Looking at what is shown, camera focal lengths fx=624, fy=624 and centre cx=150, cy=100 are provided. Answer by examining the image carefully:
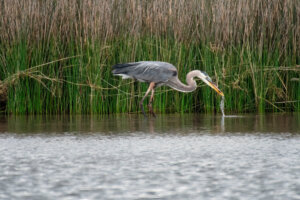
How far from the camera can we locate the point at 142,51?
1009 centimetres

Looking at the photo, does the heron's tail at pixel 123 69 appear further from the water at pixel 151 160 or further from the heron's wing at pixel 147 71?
the water at pixel 151 160

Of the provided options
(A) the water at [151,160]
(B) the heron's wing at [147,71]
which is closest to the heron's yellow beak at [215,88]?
(B) the heron's wing at [147,71]

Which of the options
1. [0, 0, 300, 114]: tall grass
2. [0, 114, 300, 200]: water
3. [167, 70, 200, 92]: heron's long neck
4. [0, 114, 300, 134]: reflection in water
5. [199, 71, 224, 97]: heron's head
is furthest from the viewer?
[0, 0, 300, 114]: tall grass

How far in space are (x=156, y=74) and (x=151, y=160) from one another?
14.6 ft

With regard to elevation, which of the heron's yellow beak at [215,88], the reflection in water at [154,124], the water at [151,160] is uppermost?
the heron's yellow beak at [215,88]

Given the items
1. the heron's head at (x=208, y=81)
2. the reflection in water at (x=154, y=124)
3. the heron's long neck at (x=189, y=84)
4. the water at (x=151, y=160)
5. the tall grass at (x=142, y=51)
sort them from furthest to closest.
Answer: the tall grass at (x=142, y=51)
the heron's long neck at (x=189, y=84)
the heron's head at (x=208, y=81)
the reflection in water at (x=154, y=124)
the water at (x=151, y=160)

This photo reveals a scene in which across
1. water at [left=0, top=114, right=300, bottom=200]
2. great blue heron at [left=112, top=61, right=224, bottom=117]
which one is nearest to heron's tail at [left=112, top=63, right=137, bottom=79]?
great blue heron at [left=112, top=61, right=224, bottom=117]

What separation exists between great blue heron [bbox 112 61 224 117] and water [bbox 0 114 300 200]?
4.44 ft

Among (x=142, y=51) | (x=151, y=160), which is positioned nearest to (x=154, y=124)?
(x=142, y=51)

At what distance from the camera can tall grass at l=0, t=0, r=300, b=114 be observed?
9.85 m

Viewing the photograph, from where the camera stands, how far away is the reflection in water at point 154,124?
711cm

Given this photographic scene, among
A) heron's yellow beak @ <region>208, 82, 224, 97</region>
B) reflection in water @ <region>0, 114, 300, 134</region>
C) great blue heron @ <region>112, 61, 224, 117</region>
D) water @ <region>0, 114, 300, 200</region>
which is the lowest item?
water @ <region>0, 114, 300, 200</region>

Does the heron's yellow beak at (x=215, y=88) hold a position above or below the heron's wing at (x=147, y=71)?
below

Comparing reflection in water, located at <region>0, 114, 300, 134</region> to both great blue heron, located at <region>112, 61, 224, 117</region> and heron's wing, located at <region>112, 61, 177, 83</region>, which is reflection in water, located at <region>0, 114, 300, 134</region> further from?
heron's wing, located at <region>112, 61, 177, 83</region>
